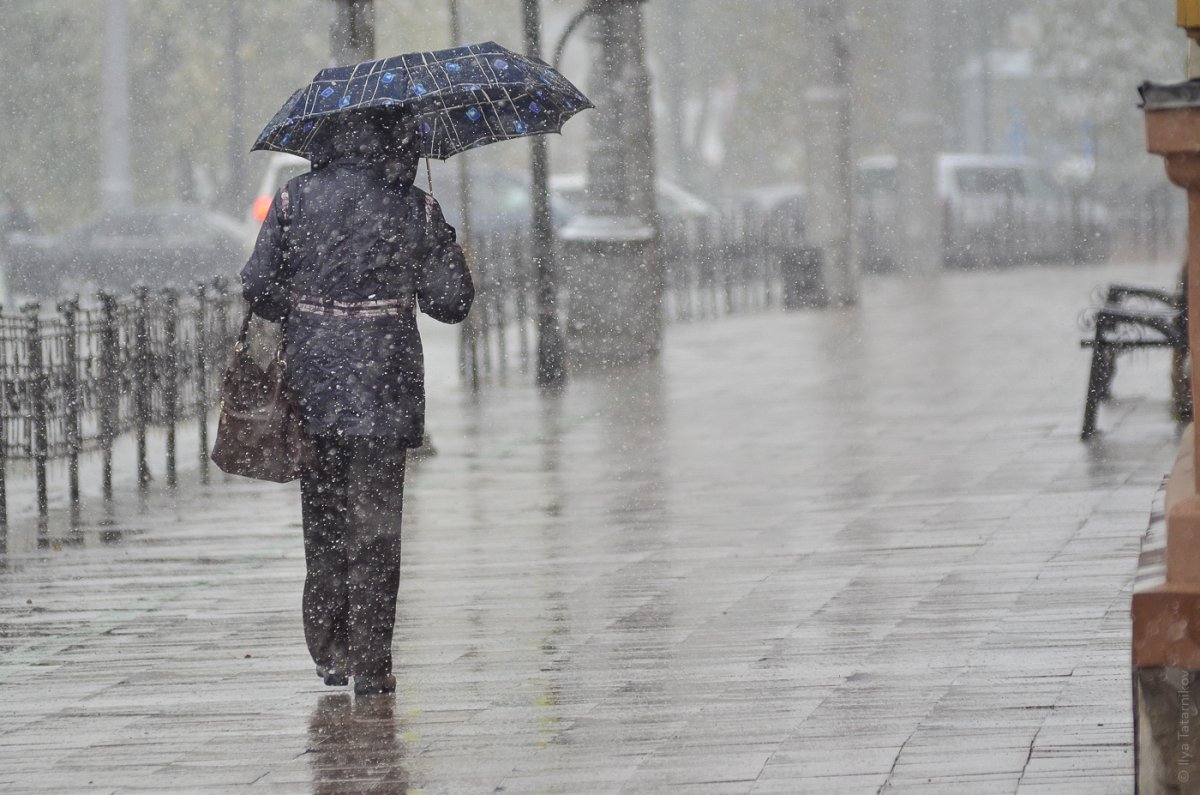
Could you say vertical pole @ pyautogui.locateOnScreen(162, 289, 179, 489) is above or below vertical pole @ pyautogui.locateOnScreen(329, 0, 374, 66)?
below

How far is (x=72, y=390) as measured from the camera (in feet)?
33.7

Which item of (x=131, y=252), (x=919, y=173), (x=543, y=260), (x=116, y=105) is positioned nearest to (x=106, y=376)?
(x=543, y=260)

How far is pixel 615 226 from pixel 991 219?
16003 mm

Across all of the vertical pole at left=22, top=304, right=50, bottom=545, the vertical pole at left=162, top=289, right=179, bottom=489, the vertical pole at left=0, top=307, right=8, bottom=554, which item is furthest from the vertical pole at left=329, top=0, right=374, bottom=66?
the vertical pole at left=0, top=307, right=8, bottom=554

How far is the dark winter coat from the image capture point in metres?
5.89

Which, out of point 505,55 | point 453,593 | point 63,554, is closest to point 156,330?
point 63,554

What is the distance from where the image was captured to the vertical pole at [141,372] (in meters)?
11.0

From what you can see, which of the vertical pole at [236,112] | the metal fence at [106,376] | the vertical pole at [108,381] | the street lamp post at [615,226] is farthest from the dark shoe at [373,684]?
the vertical pole at [236,112]

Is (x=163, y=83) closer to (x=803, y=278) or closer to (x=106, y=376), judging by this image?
(x=803, y=278)

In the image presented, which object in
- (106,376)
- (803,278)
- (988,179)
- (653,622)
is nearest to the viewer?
(653,622)

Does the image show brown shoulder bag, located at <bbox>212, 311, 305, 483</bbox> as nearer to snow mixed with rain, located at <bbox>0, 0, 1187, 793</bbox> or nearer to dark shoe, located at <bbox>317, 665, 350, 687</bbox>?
snow mixed with rain, located at <bbox>0, 0, 1187, 793</bbox>

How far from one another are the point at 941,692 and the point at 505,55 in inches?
88.1

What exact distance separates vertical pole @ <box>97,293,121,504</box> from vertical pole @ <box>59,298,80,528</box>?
24 centimetres

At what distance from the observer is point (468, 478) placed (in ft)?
35.4
